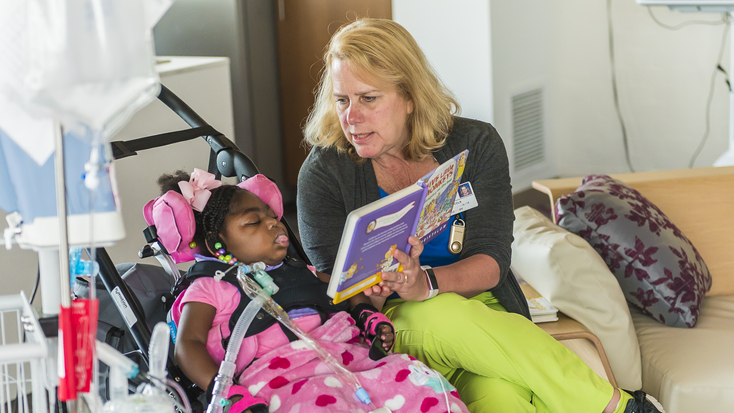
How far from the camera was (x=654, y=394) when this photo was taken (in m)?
1.78

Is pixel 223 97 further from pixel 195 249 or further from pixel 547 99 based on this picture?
pixel 547 99

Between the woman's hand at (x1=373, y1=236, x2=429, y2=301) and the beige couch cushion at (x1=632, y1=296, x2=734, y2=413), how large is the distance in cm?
70

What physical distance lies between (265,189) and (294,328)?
34 cm

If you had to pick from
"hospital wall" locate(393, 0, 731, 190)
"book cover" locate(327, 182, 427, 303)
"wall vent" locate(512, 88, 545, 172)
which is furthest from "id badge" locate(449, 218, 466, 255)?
"wall vent" locate(512, 88, 545, 172)

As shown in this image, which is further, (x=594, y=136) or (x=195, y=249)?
(x=594, y=136)

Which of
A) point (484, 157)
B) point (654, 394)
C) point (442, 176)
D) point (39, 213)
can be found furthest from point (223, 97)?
point (39, 213)

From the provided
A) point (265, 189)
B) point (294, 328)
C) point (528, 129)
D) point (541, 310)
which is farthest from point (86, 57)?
point (528, 129)

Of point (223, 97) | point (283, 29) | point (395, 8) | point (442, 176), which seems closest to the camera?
point (442, 176)

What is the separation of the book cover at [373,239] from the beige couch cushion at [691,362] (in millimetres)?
794

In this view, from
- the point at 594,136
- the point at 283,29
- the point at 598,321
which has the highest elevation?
the point at 283,29

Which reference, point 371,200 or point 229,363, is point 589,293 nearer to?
point 371,200

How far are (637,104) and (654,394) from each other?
99.6 inches

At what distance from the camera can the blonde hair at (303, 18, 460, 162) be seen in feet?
5.25

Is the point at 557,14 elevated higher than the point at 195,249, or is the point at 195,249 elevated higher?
the point at 557,14
